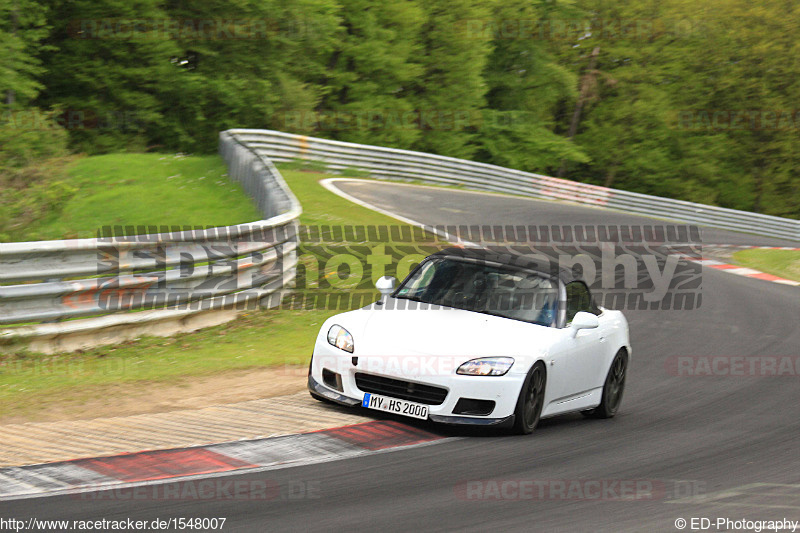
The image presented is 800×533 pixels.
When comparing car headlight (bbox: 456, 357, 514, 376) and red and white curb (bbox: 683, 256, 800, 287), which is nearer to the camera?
car headlight (bbox: 456, 357, 514, 376)

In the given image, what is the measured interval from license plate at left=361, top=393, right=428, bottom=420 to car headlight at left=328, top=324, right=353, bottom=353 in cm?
43

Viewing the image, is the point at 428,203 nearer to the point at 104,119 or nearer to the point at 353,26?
the point at 104,119

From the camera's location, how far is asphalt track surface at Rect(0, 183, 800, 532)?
509cm

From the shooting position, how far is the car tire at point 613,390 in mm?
8876

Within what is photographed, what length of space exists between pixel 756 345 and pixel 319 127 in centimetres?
3031

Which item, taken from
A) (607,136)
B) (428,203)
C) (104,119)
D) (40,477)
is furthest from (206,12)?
(40,477)

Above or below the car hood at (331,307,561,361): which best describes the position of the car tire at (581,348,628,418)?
below

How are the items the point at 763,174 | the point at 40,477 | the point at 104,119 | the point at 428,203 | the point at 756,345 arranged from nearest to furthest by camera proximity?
the point at 40,477 → the point at 756,345 → the point at 428,203 → the point at 104,119 → the point at 763,174

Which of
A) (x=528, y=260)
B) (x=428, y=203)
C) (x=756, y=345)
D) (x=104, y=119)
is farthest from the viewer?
(x=104, y=119)

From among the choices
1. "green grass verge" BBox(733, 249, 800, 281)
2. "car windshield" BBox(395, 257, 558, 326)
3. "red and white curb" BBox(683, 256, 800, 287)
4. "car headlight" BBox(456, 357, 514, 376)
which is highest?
"car windshield" BBox(395, 257, 558, 326)

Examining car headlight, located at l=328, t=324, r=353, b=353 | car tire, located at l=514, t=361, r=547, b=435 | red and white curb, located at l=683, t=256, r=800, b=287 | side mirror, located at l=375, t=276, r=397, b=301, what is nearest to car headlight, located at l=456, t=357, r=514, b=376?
car tire, located at l=514, t=361, r=547, b=435

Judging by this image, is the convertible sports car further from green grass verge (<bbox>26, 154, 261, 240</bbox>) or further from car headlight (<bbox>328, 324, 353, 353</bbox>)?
green grass verge (<bbox>26, 154, 261, 240</bbox>)

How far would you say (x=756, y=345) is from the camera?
13.2 m

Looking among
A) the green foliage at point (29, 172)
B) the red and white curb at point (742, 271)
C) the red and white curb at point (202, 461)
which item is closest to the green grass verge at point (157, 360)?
the red and white curb at point (202, 461)
